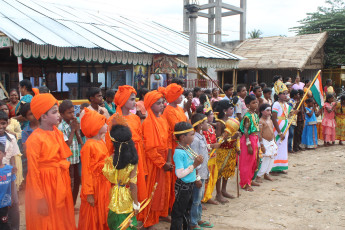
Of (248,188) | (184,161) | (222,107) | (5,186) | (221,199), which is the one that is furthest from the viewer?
(248,188)

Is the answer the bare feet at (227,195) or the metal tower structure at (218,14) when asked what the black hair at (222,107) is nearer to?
the bare feet at (227,195)

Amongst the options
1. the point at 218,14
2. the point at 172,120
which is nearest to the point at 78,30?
the point at 172,120

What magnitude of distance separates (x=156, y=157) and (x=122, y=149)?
1.13 meters

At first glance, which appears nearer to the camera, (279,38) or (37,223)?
(37,223)

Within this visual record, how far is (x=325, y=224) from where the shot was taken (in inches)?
172

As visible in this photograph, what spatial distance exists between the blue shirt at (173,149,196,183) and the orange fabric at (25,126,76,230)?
46.3 inches

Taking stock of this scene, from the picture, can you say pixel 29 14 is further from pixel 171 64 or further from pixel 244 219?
pixel 244 219

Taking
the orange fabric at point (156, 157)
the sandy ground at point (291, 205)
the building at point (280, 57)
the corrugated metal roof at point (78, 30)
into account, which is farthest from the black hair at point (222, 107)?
the building at point (280, 57)

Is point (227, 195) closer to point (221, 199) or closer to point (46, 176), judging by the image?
point (221, 199)

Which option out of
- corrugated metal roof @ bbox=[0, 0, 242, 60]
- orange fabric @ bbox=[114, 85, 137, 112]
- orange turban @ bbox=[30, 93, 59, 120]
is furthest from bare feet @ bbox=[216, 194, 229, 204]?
corrugated metal roof @ bbox=[0, 0, 242, 60]

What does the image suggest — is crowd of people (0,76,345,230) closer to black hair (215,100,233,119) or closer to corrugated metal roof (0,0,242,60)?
black hair (215,100,233,119)

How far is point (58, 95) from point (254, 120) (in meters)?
9.57

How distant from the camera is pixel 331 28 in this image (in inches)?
807

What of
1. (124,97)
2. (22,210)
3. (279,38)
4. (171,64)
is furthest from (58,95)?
(279,38)
